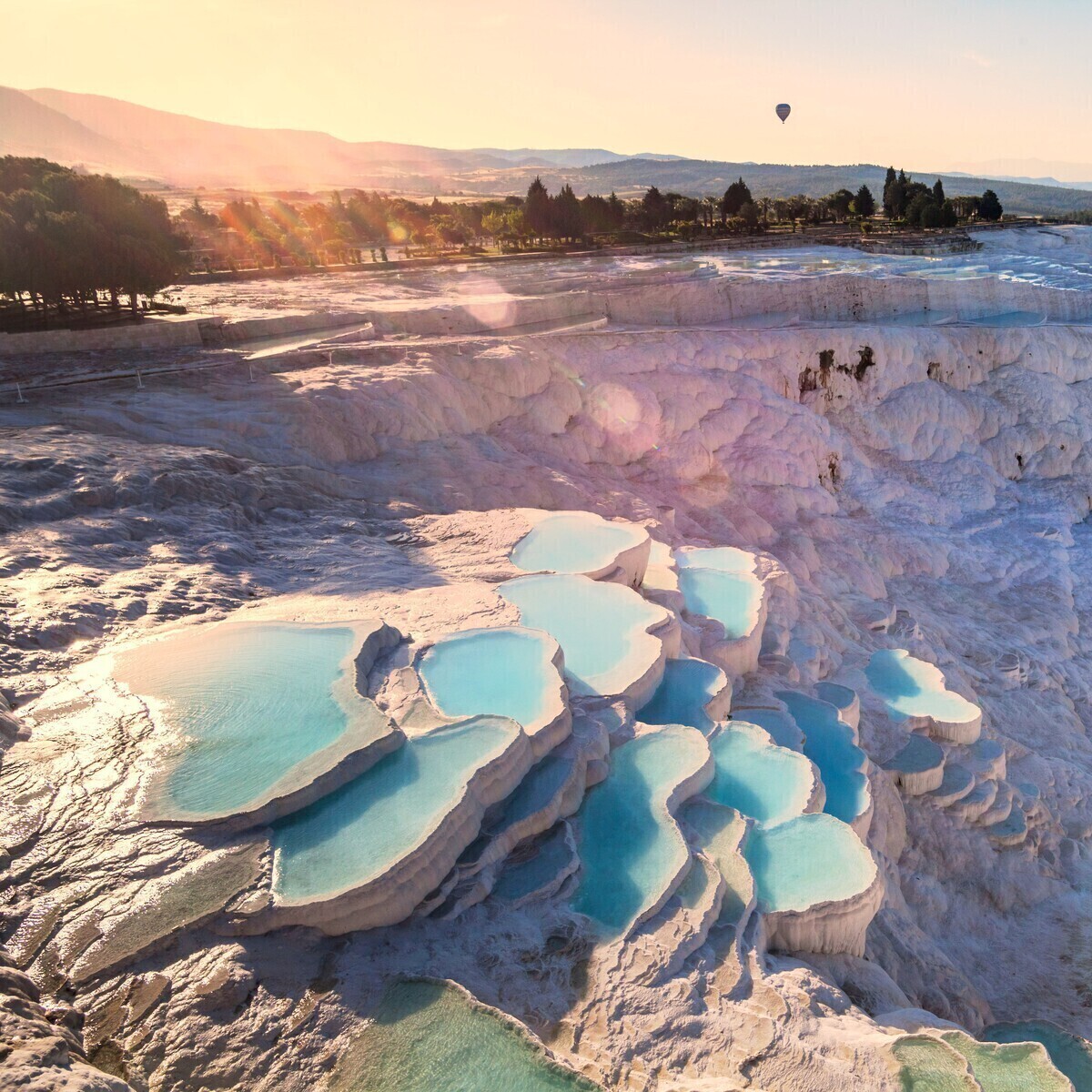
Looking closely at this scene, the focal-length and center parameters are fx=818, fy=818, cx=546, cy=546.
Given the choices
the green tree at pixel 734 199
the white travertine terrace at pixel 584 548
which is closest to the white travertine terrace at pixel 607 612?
the white travertine terrace at pixel 584 548

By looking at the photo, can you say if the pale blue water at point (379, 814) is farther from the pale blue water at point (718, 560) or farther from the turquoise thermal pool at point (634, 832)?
the pale blue water at point (718, 560)

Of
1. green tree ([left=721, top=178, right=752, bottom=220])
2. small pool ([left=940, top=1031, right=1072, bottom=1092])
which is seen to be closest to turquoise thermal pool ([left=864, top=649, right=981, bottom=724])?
small pool ([left=940, top=1031, right=1072, bottom=1092])

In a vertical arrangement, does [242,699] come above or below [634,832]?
above

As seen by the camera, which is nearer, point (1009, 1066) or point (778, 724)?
point (1009, 1066)

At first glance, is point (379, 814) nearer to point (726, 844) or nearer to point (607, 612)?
point (726, 844)

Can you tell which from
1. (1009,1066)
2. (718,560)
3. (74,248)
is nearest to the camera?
(1009,1066)

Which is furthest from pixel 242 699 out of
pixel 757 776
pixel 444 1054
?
pixel 757 776
